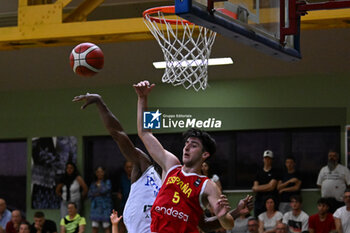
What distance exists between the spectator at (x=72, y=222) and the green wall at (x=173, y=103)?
1377 millimetres

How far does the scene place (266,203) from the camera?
1263cm

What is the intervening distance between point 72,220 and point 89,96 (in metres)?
7.37

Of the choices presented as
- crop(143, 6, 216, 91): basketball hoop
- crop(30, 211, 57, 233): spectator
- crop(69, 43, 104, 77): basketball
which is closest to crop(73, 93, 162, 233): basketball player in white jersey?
crop(69, 43, 104, 77): basketball

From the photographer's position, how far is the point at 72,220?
13742 millimetres

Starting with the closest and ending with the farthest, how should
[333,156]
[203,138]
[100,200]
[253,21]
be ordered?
[203,138] → [253,21] → [333,156] → [100,200]

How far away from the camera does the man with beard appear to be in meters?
12.8

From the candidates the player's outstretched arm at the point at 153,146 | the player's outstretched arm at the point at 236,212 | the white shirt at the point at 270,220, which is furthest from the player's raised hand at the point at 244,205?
the white shirt at the point at 270,220

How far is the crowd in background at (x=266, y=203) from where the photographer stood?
12.1 m

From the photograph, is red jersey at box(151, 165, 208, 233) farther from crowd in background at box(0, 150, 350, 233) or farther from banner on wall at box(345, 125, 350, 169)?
banner on wall at box(345, 125, 350, 169)

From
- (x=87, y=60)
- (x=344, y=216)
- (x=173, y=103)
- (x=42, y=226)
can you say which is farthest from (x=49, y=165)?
(x=87, y=60)

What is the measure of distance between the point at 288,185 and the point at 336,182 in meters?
0.87

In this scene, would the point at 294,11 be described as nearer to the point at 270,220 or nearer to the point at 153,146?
the point at 153,146

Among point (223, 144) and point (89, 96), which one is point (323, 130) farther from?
point (89, 96)

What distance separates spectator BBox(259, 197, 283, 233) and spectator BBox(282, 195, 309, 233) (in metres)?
0.14
